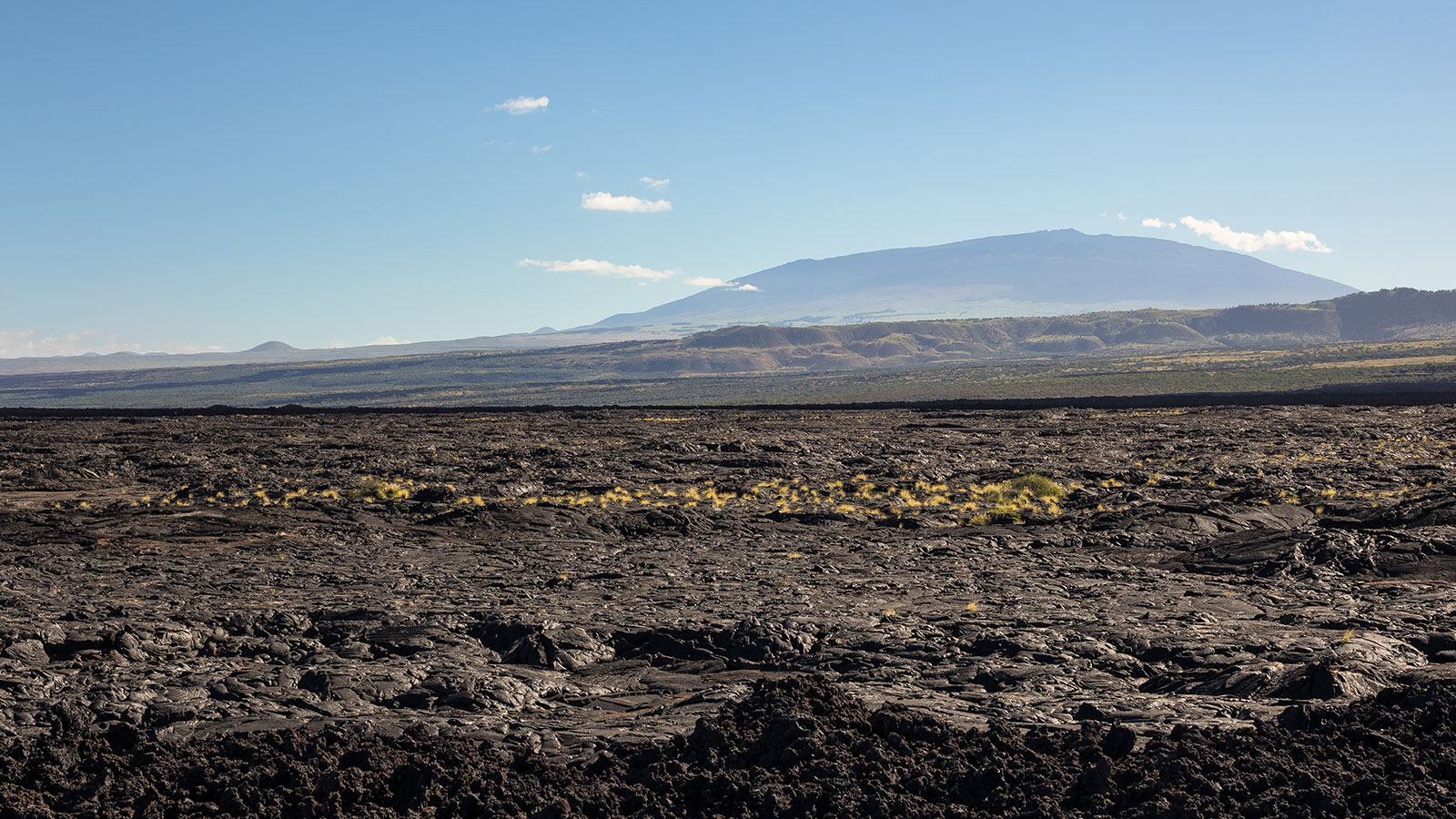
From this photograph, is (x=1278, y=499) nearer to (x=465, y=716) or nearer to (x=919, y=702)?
(x=919, y=702)

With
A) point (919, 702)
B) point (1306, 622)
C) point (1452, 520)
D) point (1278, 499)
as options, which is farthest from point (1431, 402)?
point (919, 702)

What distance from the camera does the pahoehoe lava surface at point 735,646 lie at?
23.4 feet

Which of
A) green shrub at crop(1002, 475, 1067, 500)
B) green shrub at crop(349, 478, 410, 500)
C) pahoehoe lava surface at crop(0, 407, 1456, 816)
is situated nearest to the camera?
pahoehoe lava surface at crop(0, 407, 1456, 816)

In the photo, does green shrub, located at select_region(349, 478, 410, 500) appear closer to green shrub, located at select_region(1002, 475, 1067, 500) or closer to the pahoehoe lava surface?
the pahoehoe lava surface

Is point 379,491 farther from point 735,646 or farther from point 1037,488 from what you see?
point 735,646

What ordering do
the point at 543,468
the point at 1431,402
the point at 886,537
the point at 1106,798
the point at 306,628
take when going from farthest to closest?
the point at 1431,402
the point at 543,468
the point at 886,537
the point at 306,628
the point at 1106,798

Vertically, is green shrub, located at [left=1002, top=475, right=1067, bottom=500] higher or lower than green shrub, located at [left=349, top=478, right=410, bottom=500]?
lower

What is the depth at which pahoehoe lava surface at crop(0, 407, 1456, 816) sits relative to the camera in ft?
23.4

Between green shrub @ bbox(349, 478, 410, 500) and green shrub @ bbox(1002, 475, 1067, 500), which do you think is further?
green shrub @ bbox(349, 478, 410, 500)

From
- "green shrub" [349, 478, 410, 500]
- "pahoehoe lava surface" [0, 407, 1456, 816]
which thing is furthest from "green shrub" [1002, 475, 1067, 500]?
"green shrub" [349, 478, 410, 500]

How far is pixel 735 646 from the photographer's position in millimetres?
11414

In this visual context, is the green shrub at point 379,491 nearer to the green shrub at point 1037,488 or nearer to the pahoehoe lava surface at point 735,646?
the pahoehoe lava surface at point 735,646

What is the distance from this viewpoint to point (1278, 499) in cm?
2302

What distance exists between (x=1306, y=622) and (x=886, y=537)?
330 inches
